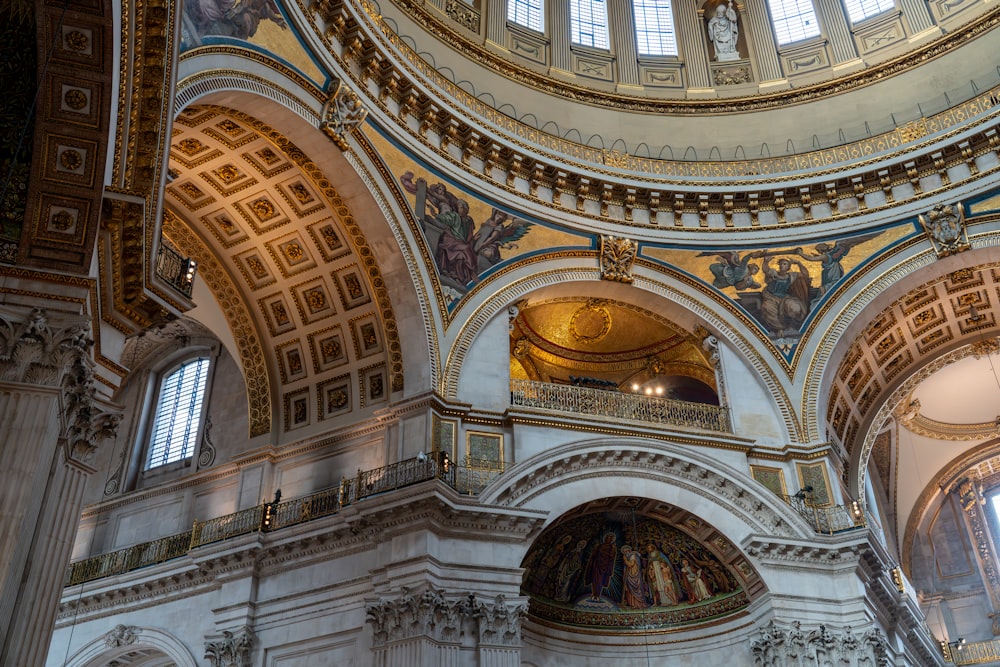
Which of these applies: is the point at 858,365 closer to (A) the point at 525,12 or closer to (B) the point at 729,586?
(B) the point at 729,586

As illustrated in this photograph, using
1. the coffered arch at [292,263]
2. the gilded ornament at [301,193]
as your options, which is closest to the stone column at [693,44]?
the coffered arch at [292,263]

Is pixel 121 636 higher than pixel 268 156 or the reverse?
the reverse

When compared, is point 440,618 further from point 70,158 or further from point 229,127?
point 229,127

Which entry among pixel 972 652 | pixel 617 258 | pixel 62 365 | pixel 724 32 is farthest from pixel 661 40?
pixel 62 365

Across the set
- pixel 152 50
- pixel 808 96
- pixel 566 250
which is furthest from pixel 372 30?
pixel 808 96

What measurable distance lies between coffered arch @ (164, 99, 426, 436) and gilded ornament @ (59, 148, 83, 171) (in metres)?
7.16

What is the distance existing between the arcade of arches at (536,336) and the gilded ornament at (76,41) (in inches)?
115

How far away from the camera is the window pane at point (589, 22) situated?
25.4 metres

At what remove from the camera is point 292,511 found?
730 inches

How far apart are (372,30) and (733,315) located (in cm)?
997

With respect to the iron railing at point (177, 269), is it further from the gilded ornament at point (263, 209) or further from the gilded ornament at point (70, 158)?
the gilded ornament at point (263, 209)

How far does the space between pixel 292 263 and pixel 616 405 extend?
738 cm

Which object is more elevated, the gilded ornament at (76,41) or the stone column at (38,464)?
the gilded ornament at (76,41)

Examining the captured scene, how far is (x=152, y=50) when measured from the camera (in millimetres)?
10414
